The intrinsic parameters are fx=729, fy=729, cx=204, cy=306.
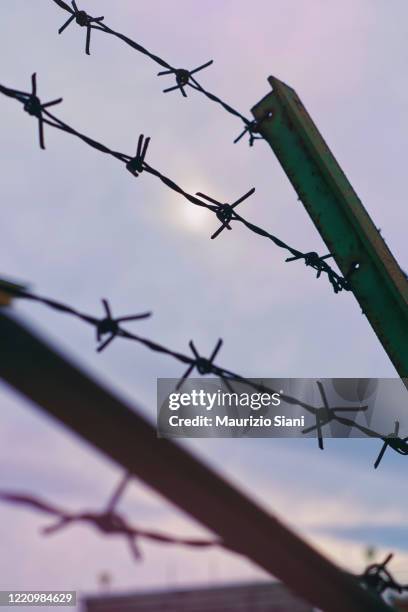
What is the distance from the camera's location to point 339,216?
155 inches

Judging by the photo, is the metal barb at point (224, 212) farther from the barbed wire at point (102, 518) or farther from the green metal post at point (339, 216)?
the barbed wire at point (102, 518)

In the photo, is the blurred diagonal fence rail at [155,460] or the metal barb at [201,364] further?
the metal barb at [201,364]

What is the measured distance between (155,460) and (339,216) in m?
2.65

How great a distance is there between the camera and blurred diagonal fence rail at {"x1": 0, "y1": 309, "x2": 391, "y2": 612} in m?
1.38

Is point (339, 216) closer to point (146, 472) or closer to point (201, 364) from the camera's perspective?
point (201, 364)

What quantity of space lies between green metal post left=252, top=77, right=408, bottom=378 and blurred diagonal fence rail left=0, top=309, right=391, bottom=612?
6.43 ft

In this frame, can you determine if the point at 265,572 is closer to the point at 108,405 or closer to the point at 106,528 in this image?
the point at 106,528

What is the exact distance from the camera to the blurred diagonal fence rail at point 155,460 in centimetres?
138

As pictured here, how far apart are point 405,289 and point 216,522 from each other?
7.98ft

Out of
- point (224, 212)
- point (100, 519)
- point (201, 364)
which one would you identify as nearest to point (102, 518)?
point (100, 519)

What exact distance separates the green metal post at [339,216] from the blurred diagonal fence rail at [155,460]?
1959mm

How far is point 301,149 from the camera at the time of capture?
4.00 m

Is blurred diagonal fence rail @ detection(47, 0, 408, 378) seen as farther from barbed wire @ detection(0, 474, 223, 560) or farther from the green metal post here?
barbed wire @ detection(0, 474, 223, 560)

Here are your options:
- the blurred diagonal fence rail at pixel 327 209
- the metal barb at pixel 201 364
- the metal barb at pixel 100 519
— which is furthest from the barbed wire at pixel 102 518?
the blurred diagonal fence rail at pixel 327 209
